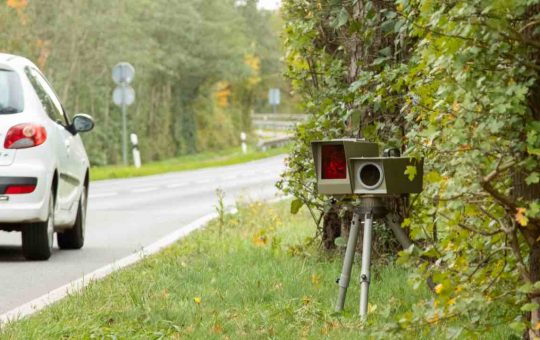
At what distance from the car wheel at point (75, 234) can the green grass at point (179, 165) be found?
10.2 meters

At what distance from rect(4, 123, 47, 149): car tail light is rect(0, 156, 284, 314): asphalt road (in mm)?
972

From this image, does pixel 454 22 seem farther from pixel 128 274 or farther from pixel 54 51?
pixel 54 51

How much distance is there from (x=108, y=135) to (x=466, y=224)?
4374cm

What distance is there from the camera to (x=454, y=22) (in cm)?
453

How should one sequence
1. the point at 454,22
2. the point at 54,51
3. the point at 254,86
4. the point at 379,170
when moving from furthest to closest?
the point at 254,86 → the point at 54,51 → the point at 379,170 → the point at 454,22

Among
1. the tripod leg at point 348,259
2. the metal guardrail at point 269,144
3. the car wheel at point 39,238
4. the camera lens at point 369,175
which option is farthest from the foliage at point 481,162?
the metal guardrail at point 269,144

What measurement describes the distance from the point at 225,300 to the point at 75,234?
4.86m

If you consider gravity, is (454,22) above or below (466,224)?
above

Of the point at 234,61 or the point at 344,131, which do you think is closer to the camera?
the point at 344,131

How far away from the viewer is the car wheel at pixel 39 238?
10375mm

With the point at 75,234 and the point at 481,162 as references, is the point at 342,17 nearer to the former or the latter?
the point at 481,162

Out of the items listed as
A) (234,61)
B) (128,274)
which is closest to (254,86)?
(234,61)

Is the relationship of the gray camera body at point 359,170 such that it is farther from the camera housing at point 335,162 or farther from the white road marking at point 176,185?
the white road marking at point 176,185

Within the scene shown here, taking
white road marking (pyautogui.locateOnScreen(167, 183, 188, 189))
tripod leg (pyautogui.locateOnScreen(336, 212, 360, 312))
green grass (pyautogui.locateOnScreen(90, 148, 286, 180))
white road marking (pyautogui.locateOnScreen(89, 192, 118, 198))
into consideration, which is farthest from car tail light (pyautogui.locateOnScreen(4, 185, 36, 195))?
white road marking (pyautogui.locateOnScreen(167, 183, 188, 189))
